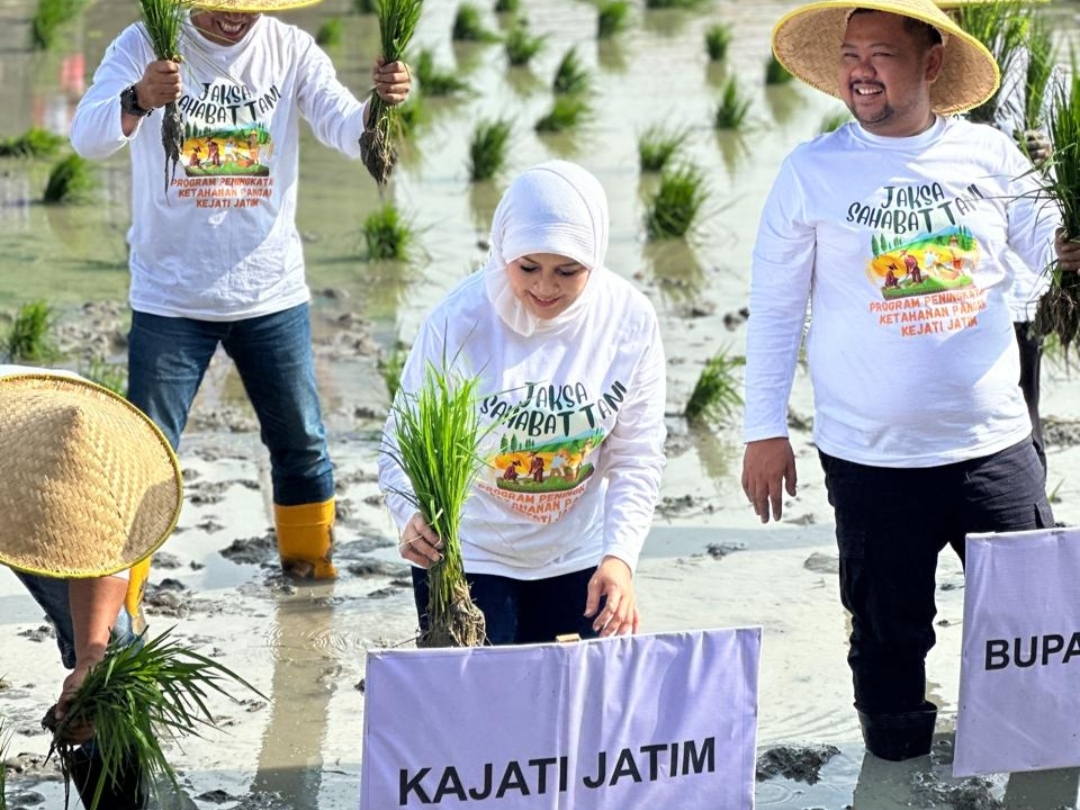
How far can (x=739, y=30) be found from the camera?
1934cm

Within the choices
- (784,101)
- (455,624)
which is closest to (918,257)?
(455,624)

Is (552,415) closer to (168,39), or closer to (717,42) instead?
(168,39)

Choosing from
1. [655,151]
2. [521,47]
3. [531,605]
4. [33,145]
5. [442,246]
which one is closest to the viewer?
[531,605]

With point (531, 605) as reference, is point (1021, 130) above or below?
above

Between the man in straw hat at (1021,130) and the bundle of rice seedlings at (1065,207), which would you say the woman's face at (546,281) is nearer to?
the bundle of rice seedlings at (1065,207)

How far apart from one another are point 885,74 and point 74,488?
1917 millimetres

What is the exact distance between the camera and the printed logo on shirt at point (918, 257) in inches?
168

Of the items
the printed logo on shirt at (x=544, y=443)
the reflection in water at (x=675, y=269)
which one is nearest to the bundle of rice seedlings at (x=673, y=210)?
the reflection in water at (x=675, y=269)

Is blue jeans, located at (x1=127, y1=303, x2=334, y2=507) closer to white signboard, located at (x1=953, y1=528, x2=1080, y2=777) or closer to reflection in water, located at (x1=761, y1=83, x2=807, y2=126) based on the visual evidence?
white signboard, located at (x1=953, y1=528, x2=1080, y2=777)

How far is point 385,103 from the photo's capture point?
5.23 metres

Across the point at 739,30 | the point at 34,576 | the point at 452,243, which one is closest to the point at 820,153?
the point at 34,576

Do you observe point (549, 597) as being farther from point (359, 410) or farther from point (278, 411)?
point (359, 410)

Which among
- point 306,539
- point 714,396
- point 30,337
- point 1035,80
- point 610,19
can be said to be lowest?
point 306,539

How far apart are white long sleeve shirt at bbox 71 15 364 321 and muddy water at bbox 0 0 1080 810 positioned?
36.8 inches
